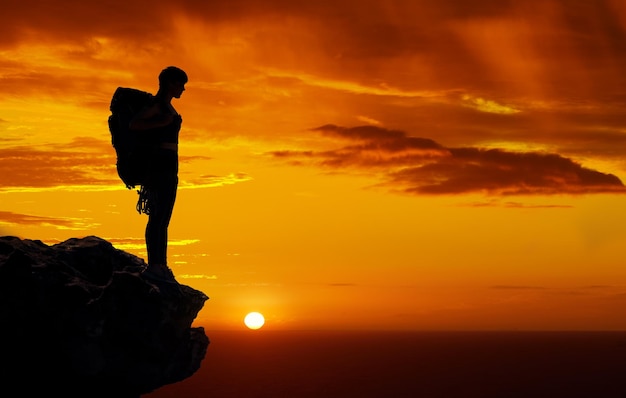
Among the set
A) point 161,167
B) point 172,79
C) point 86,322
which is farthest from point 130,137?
point 86,322

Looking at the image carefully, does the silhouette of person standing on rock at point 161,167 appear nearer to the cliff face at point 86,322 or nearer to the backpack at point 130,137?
the backpack at point 130,137

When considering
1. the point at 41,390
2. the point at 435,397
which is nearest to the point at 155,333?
the point at 41,390

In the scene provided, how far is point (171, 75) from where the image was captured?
17.6 metres

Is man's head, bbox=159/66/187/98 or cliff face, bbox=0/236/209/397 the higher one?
man's head, bbox=159/66/187/98

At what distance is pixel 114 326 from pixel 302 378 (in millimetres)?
175142

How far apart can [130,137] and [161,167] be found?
2.75 ft

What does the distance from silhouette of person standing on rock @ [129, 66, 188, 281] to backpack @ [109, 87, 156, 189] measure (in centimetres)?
14

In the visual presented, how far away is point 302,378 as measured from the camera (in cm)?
18800

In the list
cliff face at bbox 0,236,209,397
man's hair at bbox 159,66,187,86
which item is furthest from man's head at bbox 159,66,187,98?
cliff face at bbox 0,236,209,397

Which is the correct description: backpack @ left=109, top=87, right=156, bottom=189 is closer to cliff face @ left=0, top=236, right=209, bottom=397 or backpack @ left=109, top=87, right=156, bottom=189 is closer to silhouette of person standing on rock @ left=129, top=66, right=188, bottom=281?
silhouette of person standing on rock @ left=129, top=66, right=188, bottom=281

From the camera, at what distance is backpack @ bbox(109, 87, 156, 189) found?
17.7 metres

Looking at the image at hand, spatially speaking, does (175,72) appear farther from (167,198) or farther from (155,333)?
(155,333)

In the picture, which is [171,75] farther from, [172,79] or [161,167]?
[161,167]

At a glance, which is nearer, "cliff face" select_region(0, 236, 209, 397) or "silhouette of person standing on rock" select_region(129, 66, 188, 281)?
"cliff face" select_region(0, 236, 209, 397)
